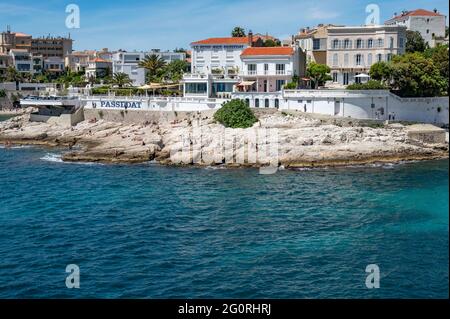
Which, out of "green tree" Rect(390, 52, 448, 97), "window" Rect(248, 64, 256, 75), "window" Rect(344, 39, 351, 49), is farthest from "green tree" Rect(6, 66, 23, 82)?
"green tree" Rect(390, 52, 448, 97)

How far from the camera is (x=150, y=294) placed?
23.6 m

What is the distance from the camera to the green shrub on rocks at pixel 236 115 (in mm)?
60938

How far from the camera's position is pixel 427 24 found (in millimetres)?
106062

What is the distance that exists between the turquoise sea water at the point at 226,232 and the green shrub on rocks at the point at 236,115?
431 inches

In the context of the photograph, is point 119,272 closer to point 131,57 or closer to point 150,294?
point 150,294

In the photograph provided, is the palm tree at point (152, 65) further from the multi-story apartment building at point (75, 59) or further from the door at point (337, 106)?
the multi-story apartment building at point (75, 59)

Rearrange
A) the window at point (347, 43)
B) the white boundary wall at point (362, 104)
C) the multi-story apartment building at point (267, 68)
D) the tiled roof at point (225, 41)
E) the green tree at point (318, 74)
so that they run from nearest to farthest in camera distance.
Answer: the white boundary wall at point (362, 104) → the multi-story apartment building at point (267, 68) → the green tree at point (318, 74) → the window at point (347, 43) → the tiled roof at point (225, 41)

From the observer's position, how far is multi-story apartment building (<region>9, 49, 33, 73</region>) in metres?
143

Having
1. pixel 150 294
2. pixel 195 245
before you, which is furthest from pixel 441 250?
pixel 150 294

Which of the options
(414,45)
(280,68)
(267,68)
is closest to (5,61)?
(267,68)

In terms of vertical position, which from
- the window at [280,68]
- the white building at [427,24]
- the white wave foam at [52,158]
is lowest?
the white wave foam at [52,158]

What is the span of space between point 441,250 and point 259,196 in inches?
618

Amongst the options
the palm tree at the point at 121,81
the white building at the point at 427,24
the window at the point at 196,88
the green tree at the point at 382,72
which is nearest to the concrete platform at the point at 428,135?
the green tree at the point at 382,72

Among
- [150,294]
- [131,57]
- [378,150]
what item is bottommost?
[150,294]
